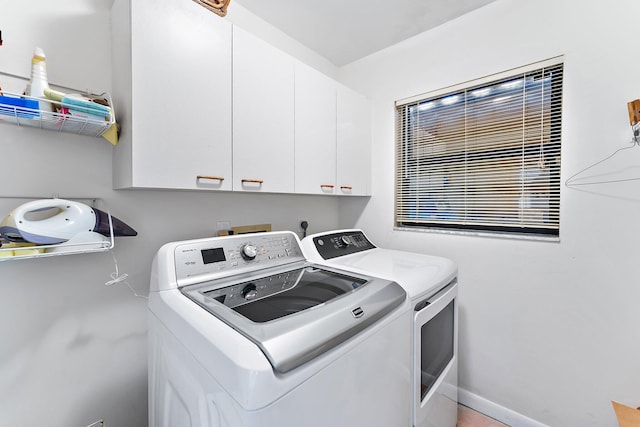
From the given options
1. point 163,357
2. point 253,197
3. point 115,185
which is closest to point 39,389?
point 163,357

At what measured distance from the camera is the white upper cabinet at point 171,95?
3.32 feet

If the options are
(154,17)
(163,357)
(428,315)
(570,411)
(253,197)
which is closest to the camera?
(163,357)

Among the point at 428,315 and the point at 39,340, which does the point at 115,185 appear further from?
the point at 428,315

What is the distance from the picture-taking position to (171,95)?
1090mm

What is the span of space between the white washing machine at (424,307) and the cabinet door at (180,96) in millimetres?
726

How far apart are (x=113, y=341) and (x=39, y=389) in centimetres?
26

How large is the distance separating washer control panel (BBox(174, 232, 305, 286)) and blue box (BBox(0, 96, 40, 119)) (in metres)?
0.65

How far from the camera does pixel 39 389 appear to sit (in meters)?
1.06

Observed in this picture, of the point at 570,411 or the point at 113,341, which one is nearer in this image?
the point at 113,341

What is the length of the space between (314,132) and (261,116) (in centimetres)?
41

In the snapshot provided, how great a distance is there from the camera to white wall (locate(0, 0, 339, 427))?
3.33 feet

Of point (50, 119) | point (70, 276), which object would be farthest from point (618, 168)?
point (70, 276)

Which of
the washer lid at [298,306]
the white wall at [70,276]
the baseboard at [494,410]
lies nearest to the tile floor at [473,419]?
the baseboard at [494,410]

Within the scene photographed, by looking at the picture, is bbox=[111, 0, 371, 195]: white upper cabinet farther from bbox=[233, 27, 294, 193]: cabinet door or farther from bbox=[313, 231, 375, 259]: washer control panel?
bbox=[313, 231, 375, 259]: washer control panel
